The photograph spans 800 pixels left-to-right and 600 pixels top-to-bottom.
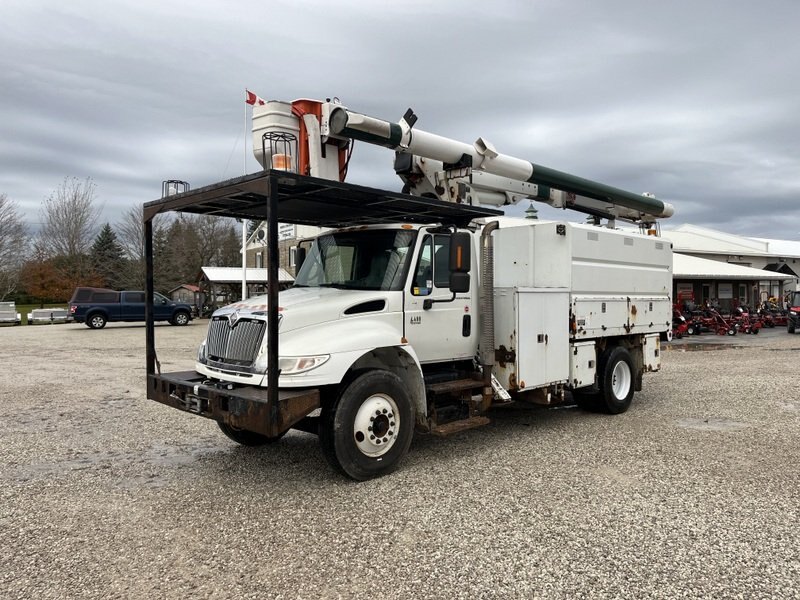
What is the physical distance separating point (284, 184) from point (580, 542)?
357cm

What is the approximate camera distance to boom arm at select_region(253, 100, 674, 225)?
5434 millimetres

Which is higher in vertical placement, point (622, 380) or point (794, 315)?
point (794, 315)

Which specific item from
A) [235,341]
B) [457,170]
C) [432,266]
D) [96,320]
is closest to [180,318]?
[96,320]

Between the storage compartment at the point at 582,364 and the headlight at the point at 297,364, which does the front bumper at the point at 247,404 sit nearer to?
the headlight at the point at 297,364

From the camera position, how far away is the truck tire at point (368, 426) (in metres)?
5.06

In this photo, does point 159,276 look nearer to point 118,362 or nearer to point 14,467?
point 118,362

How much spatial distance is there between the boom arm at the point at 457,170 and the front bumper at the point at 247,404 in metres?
2.07

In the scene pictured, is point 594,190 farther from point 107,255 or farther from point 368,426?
point 107,255

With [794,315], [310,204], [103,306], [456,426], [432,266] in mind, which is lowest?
[456,426]

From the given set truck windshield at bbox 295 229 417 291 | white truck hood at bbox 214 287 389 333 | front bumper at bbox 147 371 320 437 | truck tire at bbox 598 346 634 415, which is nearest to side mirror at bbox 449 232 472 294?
truck windshield at bbox 295 229 417 291

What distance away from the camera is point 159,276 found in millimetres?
48219

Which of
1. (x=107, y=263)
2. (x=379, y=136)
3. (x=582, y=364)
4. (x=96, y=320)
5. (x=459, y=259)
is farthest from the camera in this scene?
(x=107, y=263)

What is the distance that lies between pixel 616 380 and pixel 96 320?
26.0m

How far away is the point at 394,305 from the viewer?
19.0 ft
